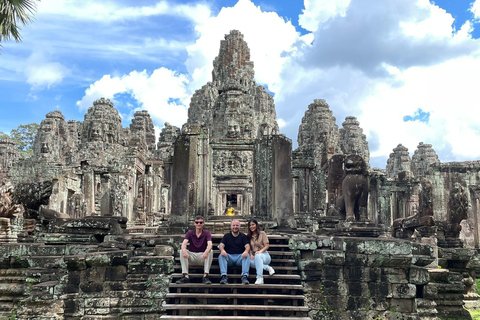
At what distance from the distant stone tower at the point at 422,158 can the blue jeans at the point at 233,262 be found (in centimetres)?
3701

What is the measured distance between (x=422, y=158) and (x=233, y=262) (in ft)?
125

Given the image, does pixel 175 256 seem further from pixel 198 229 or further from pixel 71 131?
pixel 71 131

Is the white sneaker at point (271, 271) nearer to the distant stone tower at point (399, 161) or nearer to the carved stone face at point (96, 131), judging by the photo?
the carved stone face at point (96, 131)

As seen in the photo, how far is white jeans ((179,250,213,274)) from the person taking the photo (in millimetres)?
7379

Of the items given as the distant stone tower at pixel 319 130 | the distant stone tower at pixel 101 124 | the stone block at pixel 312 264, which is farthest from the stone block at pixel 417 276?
the distant stone tower at pixel 101 124

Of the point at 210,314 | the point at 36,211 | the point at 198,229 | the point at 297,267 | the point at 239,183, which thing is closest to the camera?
the point at 210,314

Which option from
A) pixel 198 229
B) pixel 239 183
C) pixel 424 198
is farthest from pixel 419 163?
pixel 198 229

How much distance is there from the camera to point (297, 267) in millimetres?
8188

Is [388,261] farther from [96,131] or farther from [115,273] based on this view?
[96,131]

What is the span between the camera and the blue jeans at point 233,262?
737 cm

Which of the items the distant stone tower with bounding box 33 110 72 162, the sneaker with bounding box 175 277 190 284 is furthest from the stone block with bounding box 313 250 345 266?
the distant stone tower with bounding box 33 110 72 162

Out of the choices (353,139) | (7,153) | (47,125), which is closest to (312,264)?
(353,139)

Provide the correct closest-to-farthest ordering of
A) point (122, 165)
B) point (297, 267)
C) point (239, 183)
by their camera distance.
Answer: point (297, 267) → point (122, 165) → point (239, 183)

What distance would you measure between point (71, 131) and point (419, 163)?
36.5 meters
